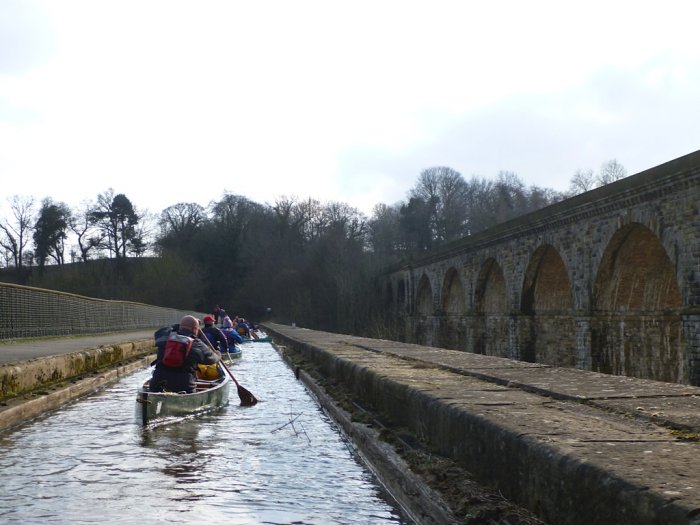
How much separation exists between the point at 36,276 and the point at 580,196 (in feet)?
176

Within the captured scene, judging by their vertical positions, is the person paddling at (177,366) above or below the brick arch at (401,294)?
below

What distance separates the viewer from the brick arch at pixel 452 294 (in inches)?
1500

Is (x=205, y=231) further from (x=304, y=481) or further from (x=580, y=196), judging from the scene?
(x=304, y=481)

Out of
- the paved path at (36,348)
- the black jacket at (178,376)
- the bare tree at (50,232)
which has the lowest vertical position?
the black jacket at (178,376)

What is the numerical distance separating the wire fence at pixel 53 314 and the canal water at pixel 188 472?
29.4ft

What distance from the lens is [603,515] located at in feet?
9.26

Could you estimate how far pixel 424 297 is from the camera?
47.2 metres

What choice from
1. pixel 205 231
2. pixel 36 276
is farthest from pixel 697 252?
pixel 205 231

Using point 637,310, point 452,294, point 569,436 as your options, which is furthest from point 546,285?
point 569,436

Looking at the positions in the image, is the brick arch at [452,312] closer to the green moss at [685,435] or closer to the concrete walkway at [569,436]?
the concrete walkway at [569,436]

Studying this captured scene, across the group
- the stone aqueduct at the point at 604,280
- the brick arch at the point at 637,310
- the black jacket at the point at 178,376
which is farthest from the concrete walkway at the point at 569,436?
the brick arch at the point at 637,310

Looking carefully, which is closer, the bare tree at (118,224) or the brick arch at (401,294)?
the brick arch at (401,294)

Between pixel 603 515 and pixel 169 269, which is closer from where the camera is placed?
pixel 603 515

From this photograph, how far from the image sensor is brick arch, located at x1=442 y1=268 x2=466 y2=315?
125ft
